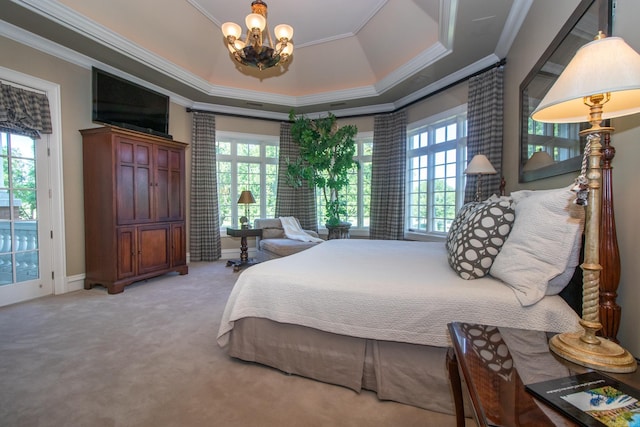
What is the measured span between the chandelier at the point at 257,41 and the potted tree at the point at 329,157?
236 centimetres

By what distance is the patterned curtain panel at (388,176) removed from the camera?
508 centimetres

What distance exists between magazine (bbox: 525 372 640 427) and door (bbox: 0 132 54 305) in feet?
14.6

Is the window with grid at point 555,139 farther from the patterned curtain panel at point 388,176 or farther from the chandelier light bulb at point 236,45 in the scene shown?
the chandelier light bulb at point 236,45

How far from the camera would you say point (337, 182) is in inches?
215

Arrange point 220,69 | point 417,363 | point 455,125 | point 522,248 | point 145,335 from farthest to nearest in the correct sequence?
point 220,69
point 455,125
point 145,335
point 417,363
point 522,248

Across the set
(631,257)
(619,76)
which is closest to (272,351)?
(631,257)

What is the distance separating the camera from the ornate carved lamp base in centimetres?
86

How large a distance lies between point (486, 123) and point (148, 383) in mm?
3918

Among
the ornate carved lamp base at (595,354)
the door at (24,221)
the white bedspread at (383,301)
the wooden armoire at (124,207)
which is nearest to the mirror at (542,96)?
the white bedspread at (383,301)

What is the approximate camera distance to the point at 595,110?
3.26 feet

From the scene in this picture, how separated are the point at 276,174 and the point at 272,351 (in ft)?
15.0

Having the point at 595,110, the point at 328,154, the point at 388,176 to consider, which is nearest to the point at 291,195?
the point at 328,154

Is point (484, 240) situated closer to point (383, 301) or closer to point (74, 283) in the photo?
point (383, 301)

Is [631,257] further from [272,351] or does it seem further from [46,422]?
[46,422]
